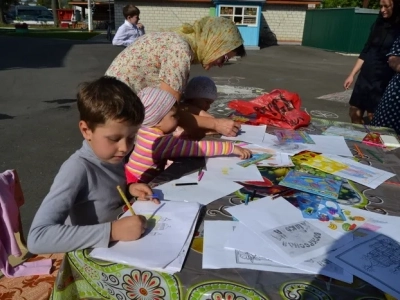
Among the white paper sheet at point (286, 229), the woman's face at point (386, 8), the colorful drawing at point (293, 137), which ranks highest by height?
the woman's face at point (386, 8)

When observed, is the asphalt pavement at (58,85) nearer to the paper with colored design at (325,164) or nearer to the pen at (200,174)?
the pen at (200,174)

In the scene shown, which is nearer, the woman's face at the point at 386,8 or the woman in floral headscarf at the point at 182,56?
the woman in floral headscarf at the point at 182,56

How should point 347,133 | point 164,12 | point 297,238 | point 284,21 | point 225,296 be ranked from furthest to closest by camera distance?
point 284,21
point 164,12
point 347,133
point 297,238
point 225,296

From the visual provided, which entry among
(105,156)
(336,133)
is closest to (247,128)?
(336,133)

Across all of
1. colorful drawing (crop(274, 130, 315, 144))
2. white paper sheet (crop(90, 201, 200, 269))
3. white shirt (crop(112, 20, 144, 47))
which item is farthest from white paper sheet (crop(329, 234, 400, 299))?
white shirt (crop(112, 20, 144, 47))

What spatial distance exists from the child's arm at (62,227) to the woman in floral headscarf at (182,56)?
0.94 m

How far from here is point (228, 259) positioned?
3.42 feet

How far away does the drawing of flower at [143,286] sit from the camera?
0.99 meters

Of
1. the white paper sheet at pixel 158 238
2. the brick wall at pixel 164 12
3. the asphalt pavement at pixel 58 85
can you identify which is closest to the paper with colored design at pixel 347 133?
the white paper sheet at pixel 158 238

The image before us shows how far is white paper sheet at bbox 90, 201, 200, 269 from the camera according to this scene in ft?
3.37

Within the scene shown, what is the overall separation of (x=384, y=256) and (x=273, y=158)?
872 mm

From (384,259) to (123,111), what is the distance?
94 centimetres

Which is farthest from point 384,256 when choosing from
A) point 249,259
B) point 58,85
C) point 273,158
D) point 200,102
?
point 58,85

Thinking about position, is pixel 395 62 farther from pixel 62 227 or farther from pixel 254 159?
pixel 62 227
